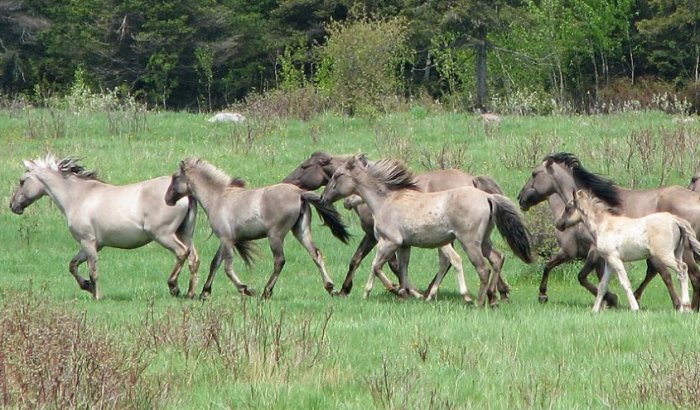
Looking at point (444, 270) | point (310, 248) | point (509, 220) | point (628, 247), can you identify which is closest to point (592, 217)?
point (628, 247)

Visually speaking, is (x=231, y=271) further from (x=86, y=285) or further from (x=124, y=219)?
(x=86, y=285)

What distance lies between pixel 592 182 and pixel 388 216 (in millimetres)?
2776

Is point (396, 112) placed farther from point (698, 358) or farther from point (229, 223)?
point (698, 358)

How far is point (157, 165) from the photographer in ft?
85.0

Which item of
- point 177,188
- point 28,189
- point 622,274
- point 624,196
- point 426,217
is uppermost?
point 177,188

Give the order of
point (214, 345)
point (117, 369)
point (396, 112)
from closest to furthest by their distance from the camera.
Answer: point (117, 369)
point (214, 345)
point (396, 112)

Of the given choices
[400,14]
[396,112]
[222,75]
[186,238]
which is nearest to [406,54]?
[400,14]

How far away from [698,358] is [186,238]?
8.05 meters

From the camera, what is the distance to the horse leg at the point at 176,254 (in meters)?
15.6

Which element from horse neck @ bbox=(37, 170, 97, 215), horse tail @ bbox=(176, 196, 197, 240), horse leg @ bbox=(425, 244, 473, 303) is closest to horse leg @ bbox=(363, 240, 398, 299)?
horse leg @ bbox=(425, 244, 473, 303)

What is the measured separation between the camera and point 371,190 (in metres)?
15.7

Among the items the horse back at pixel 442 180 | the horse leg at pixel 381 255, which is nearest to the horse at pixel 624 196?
the horse back at pixel 442 180

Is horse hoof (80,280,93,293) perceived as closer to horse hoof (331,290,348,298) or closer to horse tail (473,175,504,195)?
horse hoof (331,290,348,298)

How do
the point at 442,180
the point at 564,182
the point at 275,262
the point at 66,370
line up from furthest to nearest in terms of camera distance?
the point at 442,180, the point at 564,182, the point at 275,262, the point at 66,370
